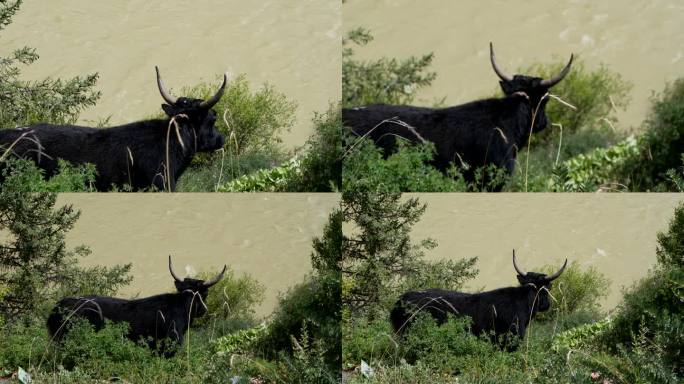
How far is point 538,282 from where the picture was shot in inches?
390

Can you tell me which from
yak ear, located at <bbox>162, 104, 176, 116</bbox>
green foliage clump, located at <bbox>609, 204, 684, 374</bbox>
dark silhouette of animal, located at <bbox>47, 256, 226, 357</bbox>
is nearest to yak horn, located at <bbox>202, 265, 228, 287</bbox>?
dark silhouette of animal, located at <bbox>47, 256, 226, 357</bbox>

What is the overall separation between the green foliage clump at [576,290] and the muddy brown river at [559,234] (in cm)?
6

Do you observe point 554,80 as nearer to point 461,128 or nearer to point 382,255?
point 461,128

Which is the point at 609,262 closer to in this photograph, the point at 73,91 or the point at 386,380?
the point at 386,380

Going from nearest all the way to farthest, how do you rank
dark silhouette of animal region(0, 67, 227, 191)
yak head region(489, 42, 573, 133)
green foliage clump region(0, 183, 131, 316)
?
1. dark silhouette of animal region(0, 67, 227, 191)
2. yak head region(489, 42, 573, 133)
3. green foliage clump region(0, 183, 131, 316)

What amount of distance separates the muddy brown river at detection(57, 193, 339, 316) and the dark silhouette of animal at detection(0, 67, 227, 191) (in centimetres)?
39

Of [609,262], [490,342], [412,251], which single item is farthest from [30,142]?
[609,262]

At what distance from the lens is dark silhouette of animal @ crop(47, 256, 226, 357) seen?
32.8 feet

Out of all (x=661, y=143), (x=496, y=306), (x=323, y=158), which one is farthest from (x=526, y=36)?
(x=496, y=306)

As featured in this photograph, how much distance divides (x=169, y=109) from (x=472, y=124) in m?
2.20

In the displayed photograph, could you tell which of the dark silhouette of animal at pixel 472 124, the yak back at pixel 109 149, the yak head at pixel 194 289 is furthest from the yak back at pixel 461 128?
the yak head at pixel 194 289

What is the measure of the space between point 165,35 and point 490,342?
332cm

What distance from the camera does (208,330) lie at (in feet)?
33.3

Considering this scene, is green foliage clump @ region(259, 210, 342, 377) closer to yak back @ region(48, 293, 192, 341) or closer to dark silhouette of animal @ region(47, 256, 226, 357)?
dark silhouette of animal @ region(47, 256, 226, 357)
